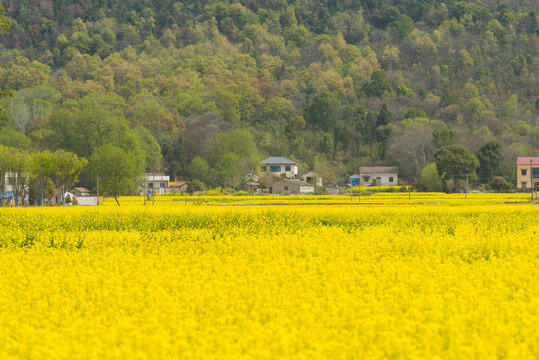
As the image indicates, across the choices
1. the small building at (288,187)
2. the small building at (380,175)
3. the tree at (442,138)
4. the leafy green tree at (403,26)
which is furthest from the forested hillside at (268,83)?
the small building at (288,187)

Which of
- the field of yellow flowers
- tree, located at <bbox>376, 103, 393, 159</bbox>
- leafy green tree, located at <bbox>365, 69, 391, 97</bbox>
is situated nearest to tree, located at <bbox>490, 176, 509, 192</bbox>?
tree, located at <bbox>376, 103, 393, 159</bbox>

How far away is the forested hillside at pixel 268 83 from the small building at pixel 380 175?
5.98ft

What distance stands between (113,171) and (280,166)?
128 feet

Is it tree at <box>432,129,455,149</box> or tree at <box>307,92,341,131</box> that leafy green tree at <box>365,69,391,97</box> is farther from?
tree at <box>432,129,455,149</box>

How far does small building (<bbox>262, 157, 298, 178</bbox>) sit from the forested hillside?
2514 mm

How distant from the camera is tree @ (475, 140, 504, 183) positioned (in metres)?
80.3

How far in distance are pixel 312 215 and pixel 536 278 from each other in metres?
14.5

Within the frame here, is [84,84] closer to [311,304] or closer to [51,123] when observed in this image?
[51,123]

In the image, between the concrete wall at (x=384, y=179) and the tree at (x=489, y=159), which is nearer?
the tree at (x=489, y=159)

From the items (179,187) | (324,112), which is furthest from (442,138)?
(179,187)

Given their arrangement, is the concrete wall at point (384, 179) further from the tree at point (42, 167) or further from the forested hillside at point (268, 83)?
the tree at point (42, 167)

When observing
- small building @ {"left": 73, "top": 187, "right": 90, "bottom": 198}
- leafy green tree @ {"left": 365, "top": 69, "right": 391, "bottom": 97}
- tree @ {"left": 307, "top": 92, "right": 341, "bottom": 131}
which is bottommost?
small building @ {"left": 73, "top": 187, "right": 90, "bottom": 198}

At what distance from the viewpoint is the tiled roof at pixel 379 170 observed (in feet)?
320

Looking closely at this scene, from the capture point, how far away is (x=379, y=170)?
321ft
